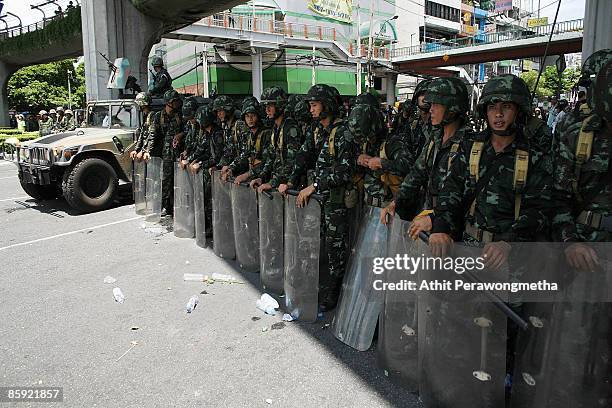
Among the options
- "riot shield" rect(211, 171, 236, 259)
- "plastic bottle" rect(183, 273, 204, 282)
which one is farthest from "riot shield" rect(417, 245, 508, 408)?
"riot shield" rect(211, 171, 236, 259)

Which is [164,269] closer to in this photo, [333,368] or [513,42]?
[333,368]

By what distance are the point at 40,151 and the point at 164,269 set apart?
13.2ft

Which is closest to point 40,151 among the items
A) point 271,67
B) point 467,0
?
point 271,67

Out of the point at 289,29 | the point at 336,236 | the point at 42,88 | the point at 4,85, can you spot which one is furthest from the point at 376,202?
the point at 42,88

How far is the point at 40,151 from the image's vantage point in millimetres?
7332

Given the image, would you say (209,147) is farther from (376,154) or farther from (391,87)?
(391,87)

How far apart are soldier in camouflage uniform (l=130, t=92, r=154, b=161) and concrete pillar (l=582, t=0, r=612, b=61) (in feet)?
19.3

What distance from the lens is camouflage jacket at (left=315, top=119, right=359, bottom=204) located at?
335cm

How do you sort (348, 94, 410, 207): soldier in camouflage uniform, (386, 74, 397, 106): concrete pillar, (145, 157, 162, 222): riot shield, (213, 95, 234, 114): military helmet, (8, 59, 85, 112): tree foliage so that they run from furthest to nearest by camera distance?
(386, 74, 397, 106): concrete pillar, (8, 59, 85, 112): tree foliage, (145, 157, 162, 222): riot shield, (213, 95, 234, 114): military helmet, (348, 94, 410, 207): soldier in camouflage uniform

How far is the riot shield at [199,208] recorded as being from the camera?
5227 mm

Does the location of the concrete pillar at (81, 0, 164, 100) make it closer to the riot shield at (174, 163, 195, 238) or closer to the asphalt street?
the riot shield at (174, 163, 195, 238)

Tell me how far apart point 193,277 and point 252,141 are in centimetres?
146

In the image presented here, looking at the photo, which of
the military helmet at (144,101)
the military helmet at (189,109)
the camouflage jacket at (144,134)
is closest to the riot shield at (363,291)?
the military helmet at (189,109)

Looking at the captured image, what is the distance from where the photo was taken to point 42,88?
33938 mm
